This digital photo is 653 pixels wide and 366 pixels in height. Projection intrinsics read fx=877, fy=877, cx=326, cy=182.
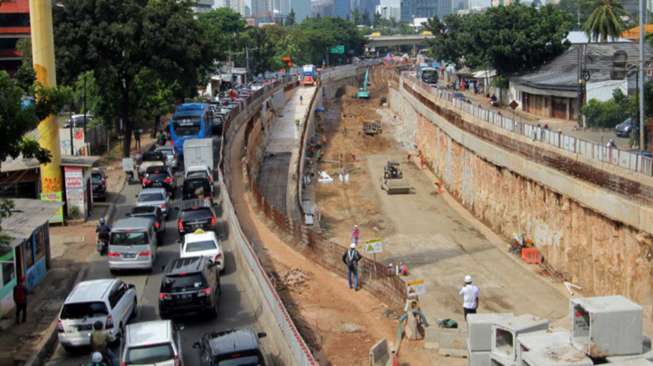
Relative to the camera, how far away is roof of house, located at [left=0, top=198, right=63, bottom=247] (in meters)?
27.4

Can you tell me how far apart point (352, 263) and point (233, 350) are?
1257cm

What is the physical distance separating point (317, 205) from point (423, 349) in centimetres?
3556

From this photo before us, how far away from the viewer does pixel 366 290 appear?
1244 inches

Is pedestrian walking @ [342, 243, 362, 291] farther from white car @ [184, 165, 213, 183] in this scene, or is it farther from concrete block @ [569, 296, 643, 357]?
white car @ [184, 165, 213, 183]

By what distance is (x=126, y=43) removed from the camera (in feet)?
183

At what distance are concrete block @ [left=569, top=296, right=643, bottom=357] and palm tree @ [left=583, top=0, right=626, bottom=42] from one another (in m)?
72.2

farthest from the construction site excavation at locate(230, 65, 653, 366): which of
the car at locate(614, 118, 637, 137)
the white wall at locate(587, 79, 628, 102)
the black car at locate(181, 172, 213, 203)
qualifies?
the white wall at locate(587, 79, 628, 102)

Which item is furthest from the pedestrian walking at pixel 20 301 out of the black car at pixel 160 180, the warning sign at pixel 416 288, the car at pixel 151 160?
the car at pixel 151 160

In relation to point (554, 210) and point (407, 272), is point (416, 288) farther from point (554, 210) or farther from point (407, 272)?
point (554, 210)

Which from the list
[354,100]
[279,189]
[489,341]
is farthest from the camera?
[354,100]

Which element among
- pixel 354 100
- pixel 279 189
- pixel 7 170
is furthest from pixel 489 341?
pixel 354 100

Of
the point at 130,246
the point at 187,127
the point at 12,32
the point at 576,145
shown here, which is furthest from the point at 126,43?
the point at 12,32

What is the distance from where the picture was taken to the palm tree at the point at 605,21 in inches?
3307

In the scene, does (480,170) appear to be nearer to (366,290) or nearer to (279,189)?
(279,189)
